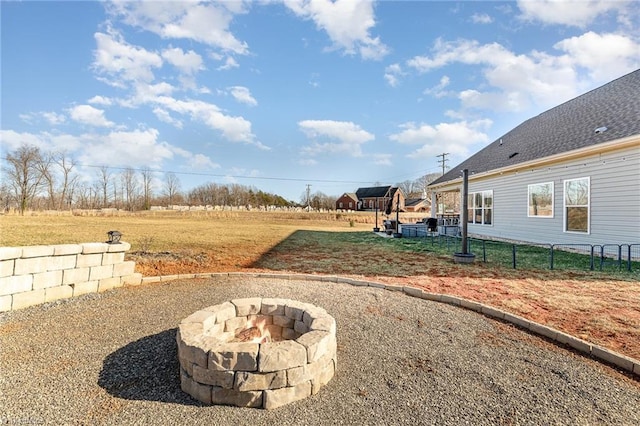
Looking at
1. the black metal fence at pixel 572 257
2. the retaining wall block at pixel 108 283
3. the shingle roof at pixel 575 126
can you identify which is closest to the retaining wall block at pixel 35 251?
the retaining wall block at pixel 108 283

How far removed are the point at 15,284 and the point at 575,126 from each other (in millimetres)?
15085

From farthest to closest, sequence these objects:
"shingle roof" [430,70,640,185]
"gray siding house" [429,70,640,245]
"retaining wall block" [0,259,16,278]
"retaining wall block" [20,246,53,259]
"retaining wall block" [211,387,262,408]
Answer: "shingle roof" [430,70,640,185]
"gray siding house" [429,70,640,245]
"retaining wall block" [20,246,53,259]
"retaining wall block" [0,259,16,278]
"retaining wall block" [211,387,262,408]

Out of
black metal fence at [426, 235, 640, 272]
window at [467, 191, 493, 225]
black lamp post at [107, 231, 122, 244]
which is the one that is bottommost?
black metal fence at [426, 235, 640, 272]

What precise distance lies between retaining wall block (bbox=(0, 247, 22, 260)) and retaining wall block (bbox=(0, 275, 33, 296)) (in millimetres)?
296

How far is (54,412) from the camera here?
215 cm

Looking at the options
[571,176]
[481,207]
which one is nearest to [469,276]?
[571,176]

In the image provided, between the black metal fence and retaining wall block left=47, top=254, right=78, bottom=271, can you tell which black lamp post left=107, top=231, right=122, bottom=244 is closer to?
retaining wall block left=47, top=254, right=78, bottom=271

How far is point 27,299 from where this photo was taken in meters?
4.31

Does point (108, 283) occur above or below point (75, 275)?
below

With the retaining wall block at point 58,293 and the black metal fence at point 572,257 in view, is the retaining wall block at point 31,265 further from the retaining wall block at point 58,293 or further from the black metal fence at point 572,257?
the black metal fence at point 572,257

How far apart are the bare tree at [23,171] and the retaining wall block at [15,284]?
41141mm

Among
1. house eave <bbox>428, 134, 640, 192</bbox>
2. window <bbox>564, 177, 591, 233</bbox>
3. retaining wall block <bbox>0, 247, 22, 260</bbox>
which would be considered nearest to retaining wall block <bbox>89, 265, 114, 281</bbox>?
retaining wall block <bbox>0, 247, 22, 260</bbox>

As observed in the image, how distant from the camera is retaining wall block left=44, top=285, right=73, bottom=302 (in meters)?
4.53

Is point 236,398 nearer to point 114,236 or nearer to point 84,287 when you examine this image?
point 84,287
